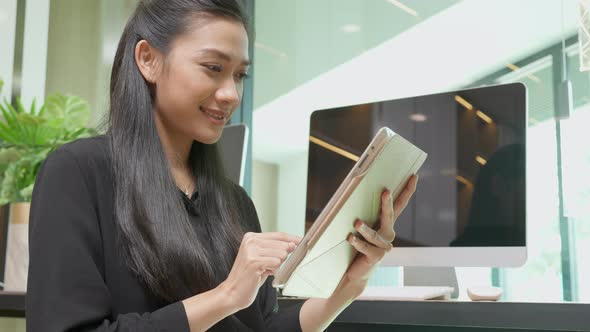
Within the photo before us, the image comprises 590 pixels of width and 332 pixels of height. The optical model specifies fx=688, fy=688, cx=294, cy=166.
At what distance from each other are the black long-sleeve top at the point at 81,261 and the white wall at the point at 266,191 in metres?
1.84

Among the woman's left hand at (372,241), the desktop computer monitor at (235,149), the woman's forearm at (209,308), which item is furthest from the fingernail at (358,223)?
the desktop computer monitor at (235,149)

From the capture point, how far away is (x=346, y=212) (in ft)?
3.13

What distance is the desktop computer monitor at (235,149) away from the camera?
6.58ft

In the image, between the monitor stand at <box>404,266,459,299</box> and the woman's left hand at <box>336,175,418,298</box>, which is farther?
the monitor stand at <box>404,266,459,299</box>

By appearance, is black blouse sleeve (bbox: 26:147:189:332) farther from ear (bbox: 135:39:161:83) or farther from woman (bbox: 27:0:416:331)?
ear (bbox: 135:39:161:83)

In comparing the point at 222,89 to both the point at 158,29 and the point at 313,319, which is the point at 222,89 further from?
the point at 313,319

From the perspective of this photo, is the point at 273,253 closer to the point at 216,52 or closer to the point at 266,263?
the point at 266,263

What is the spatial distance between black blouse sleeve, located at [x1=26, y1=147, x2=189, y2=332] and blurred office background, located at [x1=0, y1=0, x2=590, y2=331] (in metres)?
1.34

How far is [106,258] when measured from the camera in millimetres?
1021

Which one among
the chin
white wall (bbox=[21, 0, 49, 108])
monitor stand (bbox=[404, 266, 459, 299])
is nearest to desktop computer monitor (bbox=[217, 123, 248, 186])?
monitor stand (bbox=[404, 266, 459, 299])

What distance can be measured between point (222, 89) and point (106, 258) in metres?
0.33

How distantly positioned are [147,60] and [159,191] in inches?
9.2

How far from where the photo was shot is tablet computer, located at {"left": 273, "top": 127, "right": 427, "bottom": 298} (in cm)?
93

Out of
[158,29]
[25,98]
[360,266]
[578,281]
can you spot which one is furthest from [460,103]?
[25,98]
